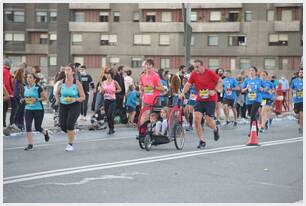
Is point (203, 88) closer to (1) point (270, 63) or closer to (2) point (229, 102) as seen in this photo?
(2) point (229, 102)

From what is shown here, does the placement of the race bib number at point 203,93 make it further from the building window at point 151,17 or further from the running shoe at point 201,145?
the building window at point 151,17

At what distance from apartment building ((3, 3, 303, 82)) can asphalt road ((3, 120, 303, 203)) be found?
50.4 metres

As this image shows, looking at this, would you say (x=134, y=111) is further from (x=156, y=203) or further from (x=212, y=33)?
(x=212, y=33)

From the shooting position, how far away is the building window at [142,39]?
213 ft

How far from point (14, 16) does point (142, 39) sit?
15.1 meters

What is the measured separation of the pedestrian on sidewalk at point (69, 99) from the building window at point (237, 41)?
52990mm

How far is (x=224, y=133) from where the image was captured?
16.7m

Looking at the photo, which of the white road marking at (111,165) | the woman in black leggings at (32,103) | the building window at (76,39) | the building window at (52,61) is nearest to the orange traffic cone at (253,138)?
the white road marking at (111,165)

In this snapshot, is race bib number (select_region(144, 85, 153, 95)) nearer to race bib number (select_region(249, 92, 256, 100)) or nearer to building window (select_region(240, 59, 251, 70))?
race bib number (select_region(249, 92, 256, 100))

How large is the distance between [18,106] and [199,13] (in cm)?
4983

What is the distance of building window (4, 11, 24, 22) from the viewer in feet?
232

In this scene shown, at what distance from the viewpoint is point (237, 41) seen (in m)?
64.3

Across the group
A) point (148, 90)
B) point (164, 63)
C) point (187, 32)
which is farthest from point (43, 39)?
point (148, 90)

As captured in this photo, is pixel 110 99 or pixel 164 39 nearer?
pixel 110 99
